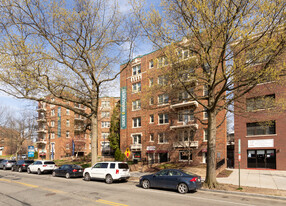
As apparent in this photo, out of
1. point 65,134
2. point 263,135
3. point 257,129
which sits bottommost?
point 65,134

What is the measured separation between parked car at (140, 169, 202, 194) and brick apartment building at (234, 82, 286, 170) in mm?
14304

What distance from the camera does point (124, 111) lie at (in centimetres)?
4038

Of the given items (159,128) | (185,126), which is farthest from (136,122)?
(185,126)

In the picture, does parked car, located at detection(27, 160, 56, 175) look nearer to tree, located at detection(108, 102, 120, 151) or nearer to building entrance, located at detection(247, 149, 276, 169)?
tree, located at detection(108, 102, 120, 151)

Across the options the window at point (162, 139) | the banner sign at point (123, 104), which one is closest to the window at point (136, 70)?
the banner sign at point (123, 104)

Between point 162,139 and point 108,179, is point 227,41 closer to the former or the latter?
point 108,179

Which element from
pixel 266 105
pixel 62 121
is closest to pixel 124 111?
pixel 62 121

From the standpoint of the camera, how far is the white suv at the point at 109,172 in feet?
55.7

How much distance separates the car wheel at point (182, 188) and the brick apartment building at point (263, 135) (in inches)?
583

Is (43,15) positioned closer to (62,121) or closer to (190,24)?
(190,24)

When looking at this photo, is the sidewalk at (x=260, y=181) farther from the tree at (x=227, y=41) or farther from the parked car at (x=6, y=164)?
the parked car at (x=6, y=164)

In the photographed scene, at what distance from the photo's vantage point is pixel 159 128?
34531 millimetres

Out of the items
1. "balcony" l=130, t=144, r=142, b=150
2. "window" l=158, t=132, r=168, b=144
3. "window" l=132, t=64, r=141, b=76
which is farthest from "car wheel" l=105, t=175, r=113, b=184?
"window" l=132, t=64, r=141, b=76

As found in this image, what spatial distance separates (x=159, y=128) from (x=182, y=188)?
70.5 ft
